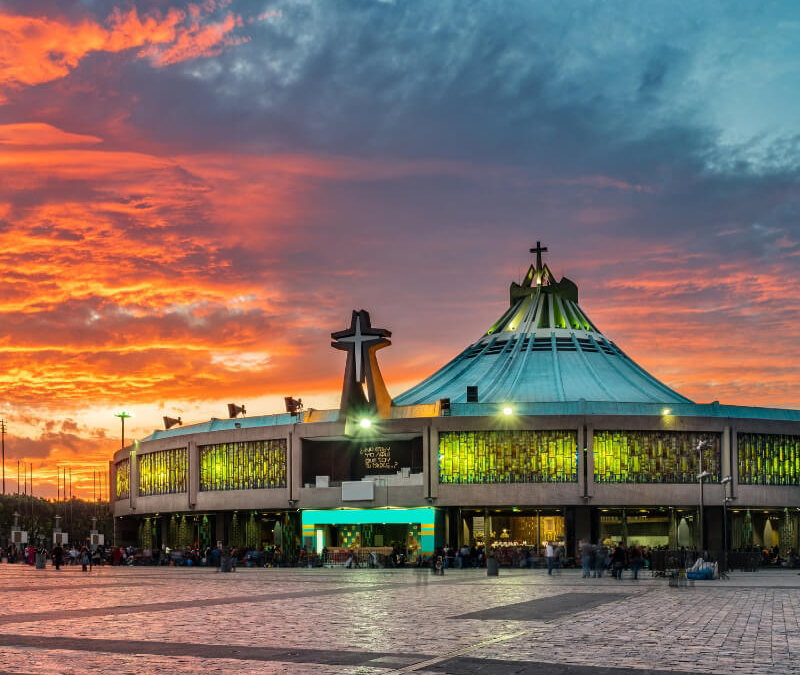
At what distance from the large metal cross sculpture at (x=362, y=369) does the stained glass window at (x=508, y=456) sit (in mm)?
6072

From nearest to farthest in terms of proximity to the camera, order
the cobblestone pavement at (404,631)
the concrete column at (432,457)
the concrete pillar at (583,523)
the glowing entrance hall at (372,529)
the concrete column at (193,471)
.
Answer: the cobblestone pavement at (404,631) → the concrete pillar at (583,523) → the concrete column at (432,457) → the glowing entrance hall at (372,529) → the concrete column at (193,471)

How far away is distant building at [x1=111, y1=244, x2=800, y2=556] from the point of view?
70250mm

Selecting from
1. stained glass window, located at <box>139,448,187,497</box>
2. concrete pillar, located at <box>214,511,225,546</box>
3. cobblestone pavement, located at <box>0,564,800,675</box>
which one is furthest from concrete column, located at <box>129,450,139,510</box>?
cobblestone pavement, located at <box>0,564,800,675</box>

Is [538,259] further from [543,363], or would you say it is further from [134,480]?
[134,480]

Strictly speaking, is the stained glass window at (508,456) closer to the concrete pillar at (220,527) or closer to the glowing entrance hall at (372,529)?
the glowing entrance hall at (372,529)

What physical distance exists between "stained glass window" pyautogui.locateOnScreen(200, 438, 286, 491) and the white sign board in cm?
614

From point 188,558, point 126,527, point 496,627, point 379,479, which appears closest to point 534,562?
point 379,479

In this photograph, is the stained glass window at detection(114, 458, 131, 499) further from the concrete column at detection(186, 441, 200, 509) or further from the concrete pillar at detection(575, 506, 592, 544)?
the concrete pillar at detection(575, 506, 592, 544)

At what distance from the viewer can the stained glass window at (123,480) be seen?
9406 centimetres

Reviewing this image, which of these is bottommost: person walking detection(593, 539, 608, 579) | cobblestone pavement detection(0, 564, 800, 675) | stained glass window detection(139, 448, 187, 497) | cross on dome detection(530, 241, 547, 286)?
person walking detection(593, 539, 608, 579)

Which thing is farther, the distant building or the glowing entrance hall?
the glowing entrance hall

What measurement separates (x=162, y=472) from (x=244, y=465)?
11195 mm

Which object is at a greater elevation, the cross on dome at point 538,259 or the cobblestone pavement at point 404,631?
the cross on dome at point 538,259

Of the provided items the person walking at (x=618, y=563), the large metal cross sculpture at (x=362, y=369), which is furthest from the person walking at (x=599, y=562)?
the large metal cross sculpture at (x=362, y=369)
